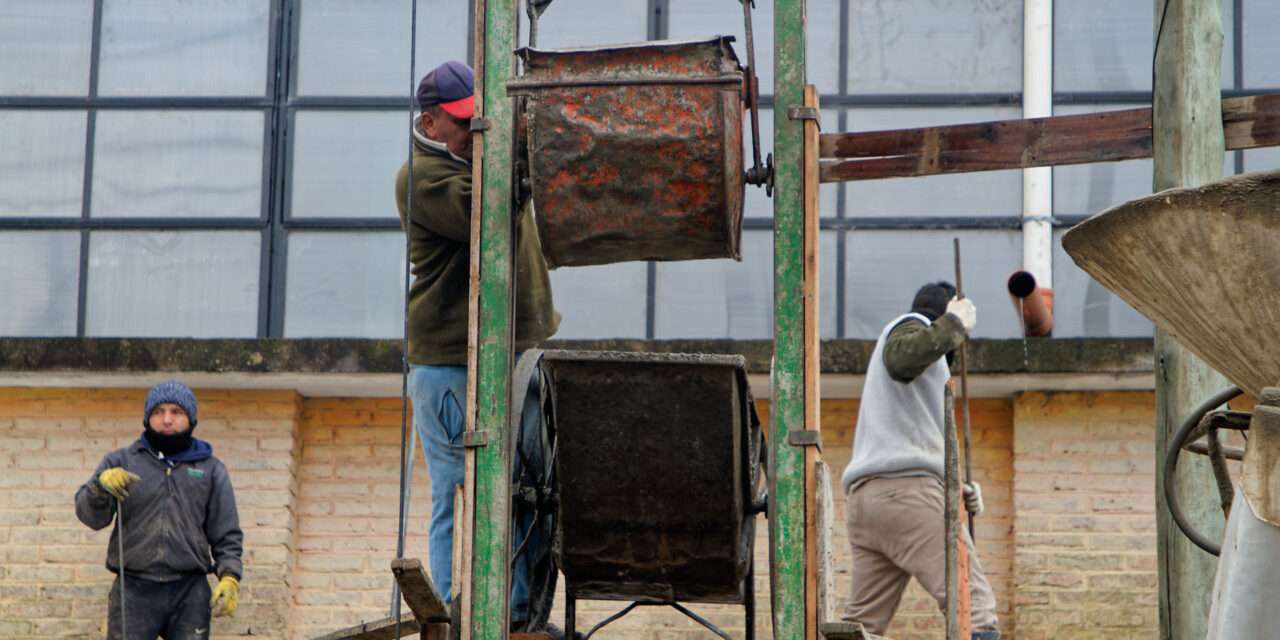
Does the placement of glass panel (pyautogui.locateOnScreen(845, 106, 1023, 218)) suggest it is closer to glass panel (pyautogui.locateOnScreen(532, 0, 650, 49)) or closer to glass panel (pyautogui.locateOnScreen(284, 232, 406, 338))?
glass panel (pyautogui.locateOnScreen(532, 0, 650, 49))

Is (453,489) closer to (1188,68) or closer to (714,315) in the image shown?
(1188,68)

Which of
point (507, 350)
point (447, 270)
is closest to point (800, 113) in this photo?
point (507, 350)

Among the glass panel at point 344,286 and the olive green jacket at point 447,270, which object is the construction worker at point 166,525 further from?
the olive green jacket at point 447,270

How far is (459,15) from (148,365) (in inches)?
93.9

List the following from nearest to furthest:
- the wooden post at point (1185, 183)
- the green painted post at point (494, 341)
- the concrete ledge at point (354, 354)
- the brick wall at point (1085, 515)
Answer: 1. the green painted post at point (494, 341)
2. the wooden post at point (1185, 183)
3. the concrete ledge at point (354, 354)
4. the brick wall at point (1085, 515)

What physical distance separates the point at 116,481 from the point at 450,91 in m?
3.34

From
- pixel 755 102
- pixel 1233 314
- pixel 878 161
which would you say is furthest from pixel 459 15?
pixel 1233 314

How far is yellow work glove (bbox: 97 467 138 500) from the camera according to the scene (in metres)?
9.34

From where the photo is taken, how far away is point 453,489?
6.95 metres

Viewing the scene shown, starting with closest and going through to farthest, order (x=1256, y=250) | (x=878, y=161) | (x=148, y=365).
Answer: (x=1256, y=250)
(x=878, y=161)
(x=148, y=365)

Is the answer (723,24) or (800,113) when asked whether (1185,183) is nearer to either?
(800,113)

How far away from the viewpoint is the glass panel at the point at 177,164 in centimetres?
1134

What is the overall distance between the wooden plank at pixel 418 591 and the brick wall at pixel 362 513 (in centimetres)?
459

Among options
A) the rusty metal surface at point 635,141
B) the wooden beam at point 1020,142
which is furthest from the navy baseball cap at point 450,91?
the wooden beam at point 1020,142
